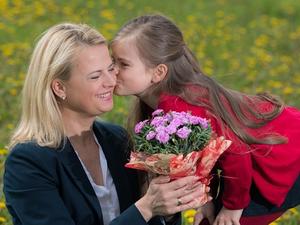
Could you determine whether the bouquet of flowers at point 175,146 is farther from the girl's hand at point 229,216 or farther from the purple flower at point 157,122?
the girl's hand at point 229,216

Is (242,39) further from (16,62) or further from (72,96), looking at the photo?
(72,96)

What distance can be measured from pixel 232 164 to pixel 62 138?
0.68 meters

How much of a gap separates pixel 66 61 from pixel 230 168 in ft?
2.53

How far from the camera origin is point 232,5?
11586 millimetres

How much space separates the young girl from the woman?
0.20 meters

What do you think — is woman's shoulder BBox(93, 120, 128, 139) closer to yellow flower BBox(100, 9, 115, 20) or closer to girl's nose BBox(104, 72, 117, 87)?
girl's nose BBox(104, 72, 117, 87)

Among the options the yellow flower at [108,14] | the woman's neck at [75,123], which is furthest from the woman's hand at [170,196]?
the yellow flower at [108,14]

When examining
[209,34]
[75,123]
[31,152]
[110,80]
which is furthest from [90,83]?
[209,34]

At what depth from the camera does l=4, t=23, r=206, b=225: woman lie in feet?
9.12

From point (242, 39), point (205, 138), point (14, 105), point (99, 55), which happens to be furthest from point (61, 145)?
point (242, 39)

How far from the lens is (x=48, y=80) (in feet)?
9.40

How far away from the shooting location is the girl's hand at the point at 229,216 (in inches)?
120

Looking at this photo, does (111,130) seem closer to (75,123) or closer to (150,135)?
(75,123)

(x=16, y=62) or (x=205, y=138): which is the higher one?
(x=205, y=138)
